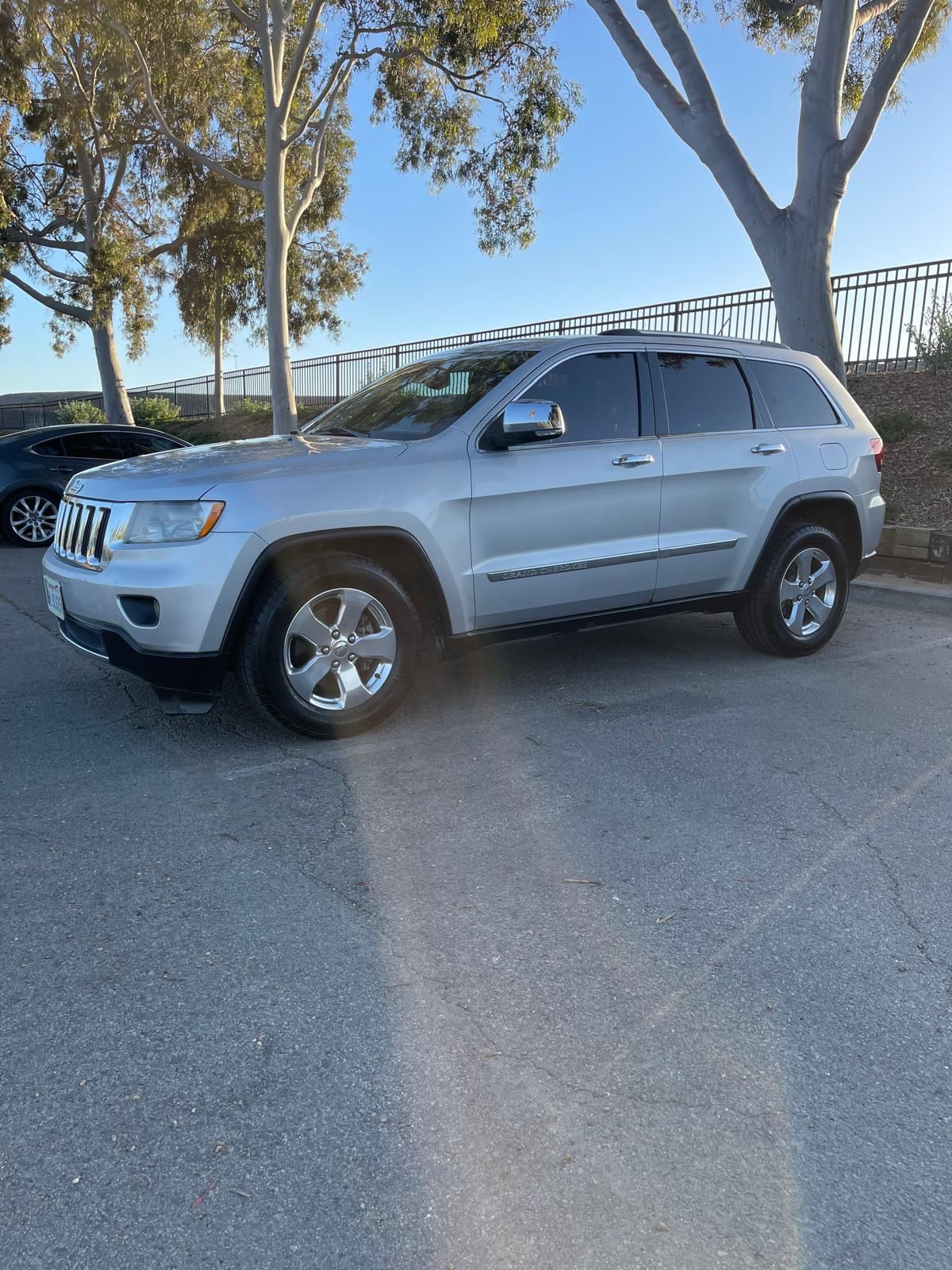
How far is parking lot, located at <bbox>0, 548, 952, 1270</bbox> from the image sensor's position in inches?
78.2

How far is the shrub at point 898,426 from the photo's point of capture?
11766mm

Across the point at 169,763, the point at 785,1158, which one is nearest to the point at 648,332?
the point at 169,763

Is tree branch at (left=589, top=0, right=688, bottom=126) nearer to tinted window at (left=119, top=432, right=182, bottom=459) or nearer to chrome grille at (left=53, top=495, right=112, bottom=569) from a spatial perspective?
tinted window at (left=119, top=432, right=182, bottom=459)

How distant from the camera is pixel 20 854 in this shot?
138 inches

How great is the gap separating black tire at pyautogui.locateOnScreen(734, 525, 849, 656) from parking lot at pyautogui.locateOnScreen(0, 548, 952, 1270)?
1.32m

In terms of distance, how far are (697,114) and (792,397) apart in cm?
594

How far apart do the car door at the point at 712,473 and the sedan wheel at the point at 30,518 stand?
29.4 ft

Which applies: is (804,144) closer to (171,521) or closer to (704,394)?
(704,394)

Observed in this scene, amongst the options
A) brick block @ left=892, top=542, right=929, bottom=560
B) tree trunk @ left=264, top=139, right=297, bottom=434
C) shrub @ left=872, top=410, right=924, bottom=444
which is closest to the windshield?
brick block @ left=892, top=542, right=929, bottom=560

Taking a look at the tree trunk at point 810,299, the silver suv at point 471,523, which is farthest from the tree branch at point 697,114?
the silver suv at point 471,523

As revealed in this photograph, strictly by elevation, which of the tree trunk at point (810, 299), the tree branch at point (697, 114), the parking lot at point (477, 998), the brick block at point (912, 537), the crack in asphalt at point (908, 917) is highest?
the tree branch at point (697, 114)

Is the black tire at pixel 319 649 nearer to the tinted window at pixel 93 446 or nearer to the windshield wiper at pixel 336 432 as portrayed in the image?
the windshield wiper at pixel 336 432

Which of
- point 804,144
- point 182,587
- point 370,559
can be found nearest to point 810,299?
point 804,144

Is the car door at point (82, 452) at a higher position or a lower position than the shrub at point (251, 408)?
lower
